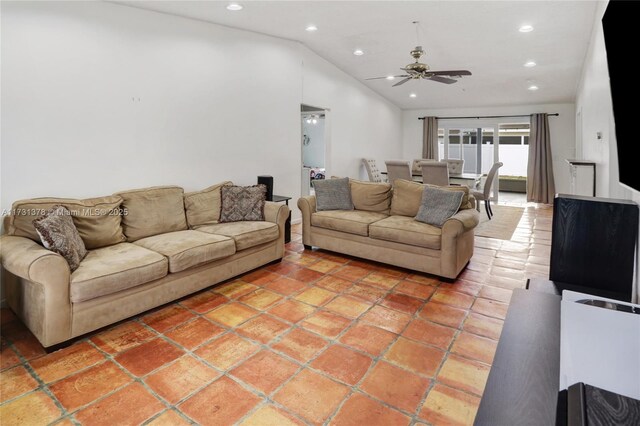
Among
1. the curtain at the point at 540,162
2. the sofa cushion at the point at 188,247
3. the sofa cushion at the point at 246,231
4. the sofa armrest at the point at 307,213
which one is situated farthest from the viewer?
the curtain at the point at 540,162

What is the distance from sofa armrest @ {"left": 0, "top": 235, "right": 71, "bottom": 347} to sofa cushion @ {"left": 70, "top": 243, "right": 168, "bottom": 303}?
0.08 meters

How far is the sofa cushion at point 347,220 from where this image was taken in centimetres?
407

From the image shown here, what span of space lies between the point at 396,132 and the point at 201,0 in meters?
7.41

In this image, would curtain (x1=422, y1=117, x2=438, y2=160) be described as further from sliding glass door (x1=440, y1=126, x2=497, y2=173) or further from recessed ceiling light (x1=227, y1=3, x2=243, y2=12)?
recessed ceiling light (x1=227, y1=3, x2=243, y2=12)

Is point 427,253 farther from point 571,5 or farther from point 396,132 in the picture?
point 396,132

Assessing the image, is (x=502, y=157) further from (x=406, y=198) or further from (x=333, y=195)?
(x=333, y=195)

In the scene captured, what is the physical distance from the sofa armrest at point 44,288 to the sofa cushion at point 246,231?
4.65ft

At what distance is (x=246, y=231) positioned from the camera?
3.60 m

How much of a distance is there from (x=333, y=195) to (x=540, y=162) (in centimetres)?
682

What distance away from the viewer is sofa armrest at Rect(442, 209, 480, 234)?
3.43m

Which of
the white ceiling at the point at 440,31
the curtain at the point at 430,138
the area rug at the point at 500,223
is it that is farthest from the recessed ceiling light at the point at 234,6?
the curtain at the point at 430,138

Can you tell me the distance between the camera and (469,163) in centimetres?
1038

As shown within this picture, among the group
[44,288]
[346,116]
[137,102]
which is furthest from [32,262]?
[346,116]

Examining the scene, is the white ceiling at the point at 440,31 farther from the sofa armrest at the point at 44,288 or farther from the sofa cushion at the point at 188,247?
the sofa armrest at the point at 44,288
